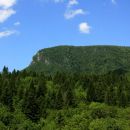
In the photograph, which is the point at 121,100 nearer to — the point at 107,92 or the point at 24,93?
the point at 107,92

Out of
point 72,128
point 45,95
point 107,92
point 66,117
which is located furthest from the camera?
point 107,92

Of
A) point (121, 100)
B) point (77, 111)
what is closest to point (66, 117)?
point (77, 111)

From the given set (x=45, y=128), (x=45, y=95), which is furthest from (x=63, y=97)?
(x=45, y=128)

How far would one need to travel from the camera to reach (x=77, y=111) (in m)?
156

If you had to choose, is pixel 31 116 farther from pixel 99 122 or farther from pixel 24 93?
pixel 99 122

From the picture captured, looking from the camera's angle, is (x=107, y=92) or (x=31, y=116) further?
(x=107, y=92)

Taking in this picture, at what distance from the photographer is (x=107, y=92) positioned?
194875 millimetres

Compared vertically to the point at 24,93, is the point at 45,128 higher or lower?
lower

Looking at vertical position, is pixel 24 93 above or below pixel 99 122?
above

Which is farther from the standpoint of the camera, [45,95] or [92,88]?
[92,88]

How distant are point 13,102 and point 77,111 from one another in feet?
81.3

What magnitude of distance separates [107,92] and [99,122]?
62175 mm

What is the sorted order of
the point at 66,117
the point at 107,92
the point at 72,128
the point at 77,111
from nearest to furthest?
1. the point at 72,128
2. the point at 66,117
3. the point at 77,111
4. the point at 107,92

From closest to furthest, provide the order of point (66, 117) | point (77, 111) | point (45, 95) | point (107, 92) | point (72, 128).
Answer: point (72, 128) → point (66, 117) → point (77, 111) → point (45, 95) → point (107, 92)
